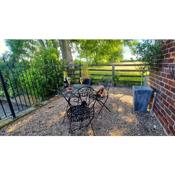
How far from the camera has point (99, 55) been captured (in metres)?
6.95

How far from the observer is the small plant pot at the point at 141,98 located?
8.61 feet

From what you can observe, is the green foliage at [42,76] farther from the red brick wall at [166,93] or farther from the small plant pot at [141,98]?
the red brick wall at [166,93]

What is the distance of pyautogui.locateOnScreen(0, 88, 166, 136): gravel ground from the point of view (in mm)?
2135

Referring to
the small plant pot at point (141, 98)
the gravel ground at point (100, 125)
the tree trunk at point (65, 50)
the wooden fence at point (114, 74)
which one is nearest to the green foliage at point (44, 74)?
the wooden fence at point (114, 74)

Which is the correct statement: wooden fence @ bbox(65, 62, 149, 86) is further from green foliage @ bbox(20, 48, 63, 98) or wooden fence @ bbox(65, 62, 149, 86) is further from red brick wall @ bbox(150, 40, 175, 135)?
red brick wall @ bbox(150, 40, 175, 135)

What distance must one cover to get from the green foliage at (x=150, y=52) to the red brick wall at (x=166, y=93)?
6.0 inches

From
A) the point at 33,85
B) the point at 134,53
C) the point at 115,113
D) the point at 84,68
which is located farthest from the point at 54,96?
the point at 134,53

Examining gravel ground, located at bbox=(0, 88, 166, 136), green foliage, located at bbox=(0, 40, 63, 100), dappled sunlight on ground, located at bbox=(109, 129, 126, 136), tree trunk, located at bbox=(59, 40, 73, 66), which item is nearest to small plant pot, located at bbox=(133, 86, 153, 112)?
gravel ground, located at bbox=(0, 88, 166, 136)

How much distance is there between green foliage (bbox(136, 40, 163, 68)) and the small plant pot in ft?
1.71

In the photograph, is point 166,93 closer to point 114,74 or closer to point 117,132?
point 117,132

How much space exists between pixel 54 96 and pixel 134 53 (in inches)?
108

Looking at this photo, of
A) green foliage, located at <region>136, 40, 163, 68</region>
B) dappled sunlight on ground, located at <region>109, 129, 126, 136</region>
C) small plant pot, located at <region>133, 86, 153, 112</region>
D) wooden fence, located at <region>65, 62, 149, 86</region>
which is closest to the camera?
dappled sunlight on ground, located at <region>109, 129, 126, 136</region>

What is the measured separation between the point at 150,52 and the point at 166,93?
95 centimetres

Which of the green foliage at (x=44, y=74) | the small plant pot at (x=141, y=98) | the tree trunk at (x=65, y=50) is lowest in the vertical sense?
the small plant pot at (x=141, y=98)
